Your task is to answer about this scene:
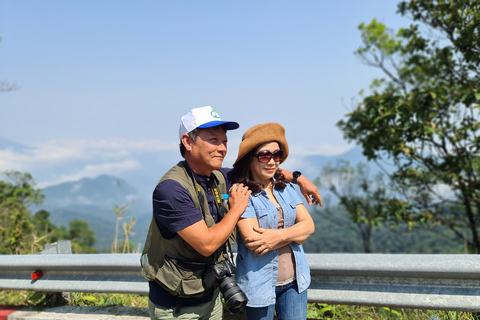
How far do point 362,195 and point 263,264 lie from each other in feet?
38.7

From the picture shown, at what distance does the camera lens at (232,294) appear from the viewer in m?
2.33

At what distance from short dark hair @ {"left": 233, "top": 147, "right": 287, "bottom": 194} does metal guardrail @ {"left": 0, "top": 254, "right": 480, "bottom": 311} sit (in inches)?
25.9

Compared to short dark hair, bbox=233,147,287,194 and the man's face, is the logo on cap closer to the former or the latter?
the man's face

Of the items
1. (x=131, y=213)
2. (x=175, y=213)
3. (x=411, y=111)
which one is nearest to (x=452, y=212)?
(x=411, y=111)

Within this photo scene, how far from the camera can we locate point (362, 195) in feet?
44.5

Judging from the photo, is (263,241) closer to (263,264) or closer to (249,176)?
(263,264)

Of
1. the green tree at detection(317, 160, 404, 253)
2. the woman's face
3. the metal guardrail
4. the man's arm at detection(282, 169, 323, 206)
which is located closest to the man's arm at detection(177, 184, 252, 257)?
the woman's face

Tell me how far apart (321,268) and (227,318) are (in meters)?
0.96

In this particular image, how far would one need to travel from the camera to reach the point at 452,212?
10.9 metres

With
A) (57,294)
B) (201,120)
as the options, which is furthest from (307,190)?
(57,294)

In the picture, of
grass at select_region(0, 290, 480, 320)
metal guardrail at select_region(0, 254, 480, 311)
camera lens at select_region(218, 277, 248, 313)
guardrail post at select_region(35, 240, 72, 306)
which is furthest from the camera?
guardrail post at select_region(35, 240, 72, 306)

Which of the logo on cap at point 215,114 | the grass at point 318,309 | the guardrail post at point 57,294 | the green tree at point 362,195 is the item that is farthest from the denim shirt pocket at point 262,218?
the green tree at point 362,195

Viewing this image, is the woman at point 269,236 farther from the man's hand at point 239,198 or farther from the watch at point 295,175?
the watch at point 295,175

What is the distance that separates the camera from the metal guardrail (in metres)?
2.54
